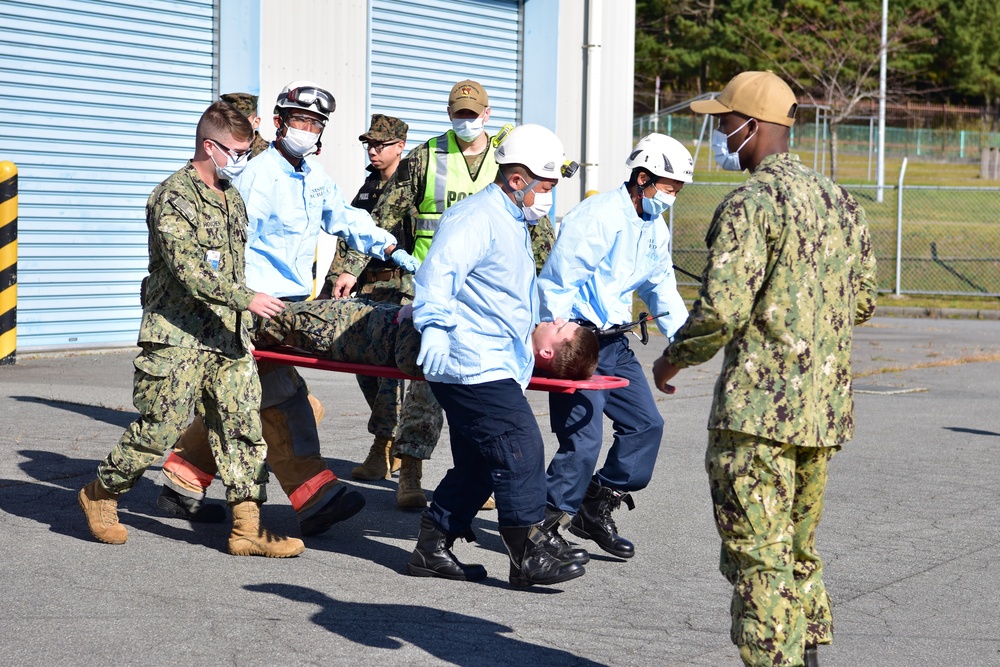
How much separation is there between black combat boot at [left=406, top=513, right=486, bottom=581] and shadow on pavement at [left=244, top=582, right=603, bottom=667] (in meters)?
0.42

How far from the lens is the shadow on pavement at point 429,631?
484 centimetres

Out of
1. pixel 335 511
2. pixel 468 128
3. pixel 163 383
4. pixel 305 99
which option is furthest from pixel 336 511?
pixel 468 128

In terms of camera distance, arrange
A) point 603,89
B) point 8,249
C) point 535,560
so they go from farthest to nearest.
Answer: point 603,89 < point 8,249 < point 535,560

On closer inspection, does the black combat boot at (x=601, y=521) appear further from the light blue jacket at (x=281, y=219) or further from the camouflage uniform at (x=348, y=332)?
the light blue jacket at (x=281, y=219)

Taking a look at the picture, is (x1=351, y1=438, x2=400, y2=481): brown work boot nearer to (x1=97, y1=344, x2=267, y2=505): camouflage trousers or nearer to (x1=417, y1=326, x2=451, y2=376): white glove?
(x1=97, y1=344, x2=267, y2=505): camouflage trousers

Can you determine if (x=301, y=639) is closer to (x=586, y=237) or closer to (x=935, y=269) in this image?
(x=586, y=237)

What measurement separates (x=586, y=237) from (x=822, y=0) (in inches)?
1958

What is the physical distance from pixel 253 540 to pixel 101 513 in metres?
0.72

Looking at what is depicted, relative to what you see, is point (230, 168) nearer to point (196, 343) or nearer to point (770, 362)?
point (196, 343)

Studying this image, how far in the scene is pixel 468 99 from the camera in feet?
23.7

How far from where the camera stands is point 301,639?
4.97m

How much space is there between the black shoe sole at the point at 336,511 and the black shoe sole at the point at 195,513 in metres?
0.58

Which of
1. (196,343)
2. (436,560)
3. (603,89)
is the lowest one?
(436,560)

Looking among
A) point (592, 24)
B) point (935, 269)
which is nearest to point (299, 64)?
point (592, 24)
